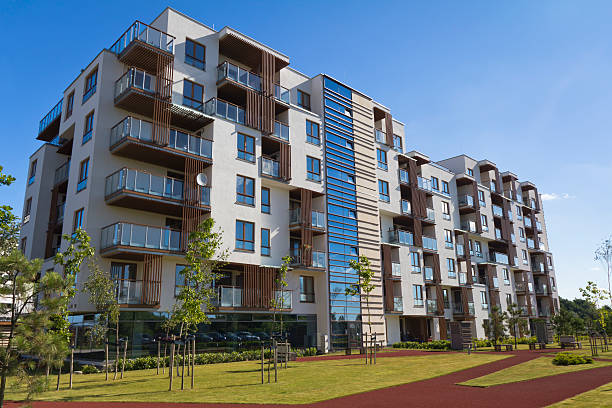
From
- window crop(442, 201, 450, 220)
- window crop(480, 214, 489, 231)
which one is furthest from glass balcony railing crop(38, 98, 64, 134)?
window crop(480, 214, 489, 231)

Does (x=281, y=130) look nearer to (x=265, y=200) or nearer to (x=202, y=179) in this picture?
(x=265, y=200)

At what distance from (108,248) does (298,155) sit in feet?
51.4

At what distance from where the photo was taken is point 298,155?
34594mm

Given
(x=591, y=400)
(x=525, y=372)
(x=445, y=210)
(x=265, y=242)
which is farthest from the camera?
(x=445, y=210)

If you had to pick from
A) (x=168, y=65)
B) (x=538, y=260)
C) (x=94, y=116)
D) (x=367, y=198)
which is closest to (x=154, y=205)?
(x=94, y=116)

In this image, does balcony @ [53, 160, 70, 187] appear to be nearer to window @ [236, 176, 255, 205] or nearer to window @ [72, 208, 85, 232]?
window @ [72, 208, 85, 232]

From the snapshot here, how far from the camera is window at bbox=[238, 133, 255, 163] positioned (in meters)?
30.7

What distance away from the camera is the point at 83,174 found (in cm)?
2706

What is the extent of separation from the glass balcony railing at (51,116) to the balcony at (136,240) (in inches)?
545

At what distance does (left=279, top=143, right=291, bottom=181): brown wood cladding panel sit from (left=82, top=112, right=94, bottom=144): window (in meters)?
12.4

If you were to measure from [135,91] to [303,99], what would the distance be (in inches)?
617

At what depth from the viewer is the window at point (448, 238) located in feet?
161

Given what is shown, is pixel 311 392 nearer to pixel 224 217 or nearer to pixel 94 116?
pixel 224 217

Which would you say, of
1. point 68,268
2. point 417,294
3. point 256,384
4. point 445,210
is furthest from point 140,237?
point 445,210
